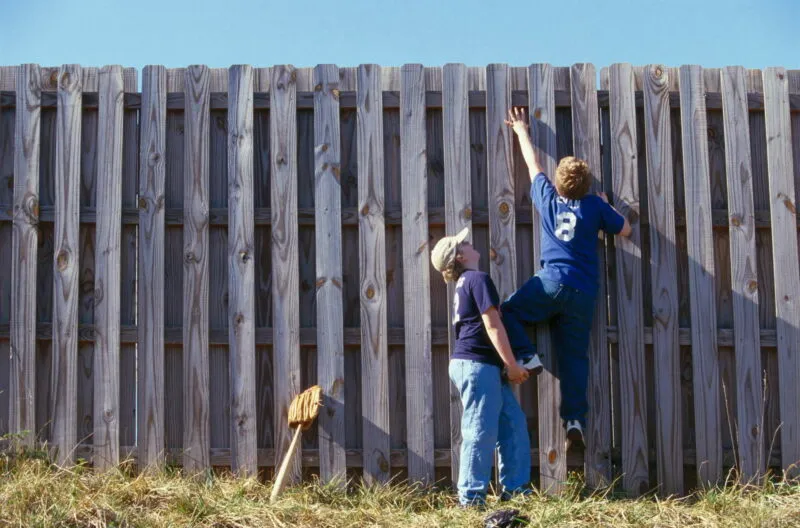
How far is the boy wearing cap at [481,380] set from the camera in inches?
196

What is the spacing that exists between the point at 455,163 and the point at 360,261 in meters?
0.84

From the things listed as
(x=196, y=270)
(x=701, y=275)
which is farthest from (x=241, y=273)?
(x=701, y=275)

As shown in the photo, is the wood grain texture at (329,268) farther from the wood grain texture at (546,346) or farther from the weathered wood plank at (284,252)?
the wood grain texture at (546,346)

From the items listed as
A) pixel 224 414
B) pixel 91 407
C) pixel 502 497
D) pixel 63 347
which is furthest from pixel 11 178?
pixel 502 497

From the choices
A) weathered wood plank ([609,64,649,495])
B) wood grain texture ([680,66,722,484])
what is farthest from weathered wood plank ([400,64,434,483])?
wood grain texture ([680,66,722,484])

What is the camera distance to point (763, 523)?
15.0ft

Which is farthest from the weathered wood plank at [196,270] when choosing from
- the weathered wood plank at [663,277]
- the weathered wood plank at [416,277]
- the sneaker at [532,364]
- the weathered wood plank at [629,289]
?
the weathered wood plank at [663,277]

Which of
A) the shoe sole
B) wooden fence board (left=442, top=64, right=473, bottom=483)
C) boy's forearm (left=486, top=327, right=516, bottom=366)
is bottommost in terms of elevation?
the shoe sole

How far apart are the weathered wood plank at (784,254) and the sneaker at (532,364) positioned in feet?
5.23

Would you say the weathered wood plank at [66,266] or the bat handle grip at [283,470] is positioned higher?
the weathered wood plank at [66,266]

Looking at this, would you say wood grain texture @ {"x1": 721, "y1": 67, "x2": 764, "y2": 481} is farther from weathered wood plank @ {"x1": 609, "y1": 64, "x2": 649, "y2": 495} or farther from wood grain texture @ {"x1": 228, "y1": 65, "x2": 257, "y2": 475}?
wood grain texture @ {"x1": 228, "y1": 65, "x2": 257, "y2": 475}

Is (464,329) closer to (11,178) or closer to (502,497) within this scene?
(502,497)

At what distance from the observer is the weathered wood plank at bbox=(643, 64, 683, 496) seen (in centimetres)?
543

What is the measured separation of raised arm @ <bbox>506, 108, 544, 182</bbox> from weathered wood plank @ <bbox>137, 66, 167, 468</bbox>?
2.16 metres
